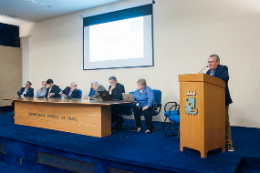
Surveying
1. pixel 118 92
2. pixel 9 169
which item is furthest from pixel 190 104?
pixel 9 169

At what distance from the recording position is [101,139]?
11.2ft

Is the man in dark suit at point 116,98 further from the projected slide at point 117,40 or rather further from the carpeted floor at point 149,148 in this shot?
the projected slide at point 117,40

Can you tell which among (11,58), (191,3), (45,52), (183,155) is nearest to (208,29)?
(191,3)

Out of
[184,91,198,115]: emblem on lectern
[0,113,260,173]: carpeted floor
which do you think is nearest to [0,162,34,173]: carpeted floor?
[0,113,260,173]: carpeted floor

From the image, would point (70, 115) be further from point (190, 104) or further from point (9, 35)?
point (9, 35)

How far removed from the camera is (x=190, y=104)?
2.46m

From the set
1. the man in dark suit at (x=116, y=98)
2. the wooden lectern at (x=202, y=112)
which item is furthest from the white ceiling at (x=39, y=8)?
the wooden lectern at (x=202, y=112)

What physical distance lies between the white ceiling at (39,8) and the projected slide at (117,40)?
2.28 feet

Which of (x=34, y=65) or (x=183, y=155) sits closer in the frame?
(x=183, y=155)

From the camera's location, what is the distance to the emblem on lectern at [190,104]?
2430 millimetres

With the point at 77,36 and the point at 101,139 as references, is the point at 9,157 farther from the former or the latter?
the point at 77,36

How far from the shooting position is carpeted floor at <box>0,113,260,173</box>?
2227 mm

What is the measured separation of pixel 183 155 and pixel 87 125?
1824 millimetres

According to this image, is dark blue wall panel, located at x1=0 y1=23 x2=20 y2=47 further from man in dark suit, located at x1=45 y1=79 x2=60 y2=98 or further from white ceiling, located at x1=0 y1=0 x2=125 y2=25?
man in dark suit, located at x1=45 y1=79 x2=60 y2=98
